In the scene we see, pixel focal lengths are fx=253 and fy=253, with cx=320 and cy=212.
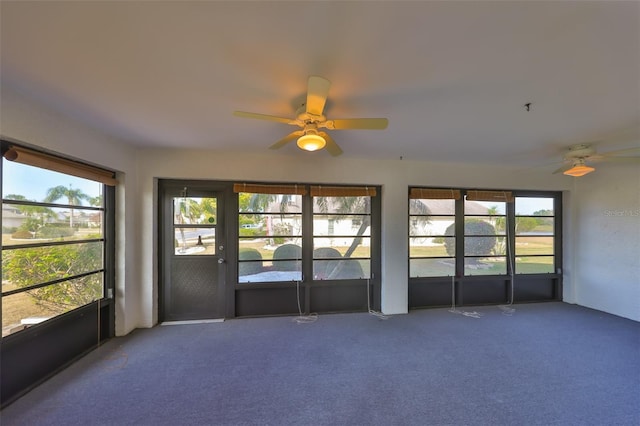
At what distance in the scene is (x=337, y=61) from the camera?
1.53 meters

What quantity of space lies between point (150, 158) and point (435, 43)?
3.55 m

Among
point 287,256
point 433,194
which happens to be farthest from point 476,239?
point 287,256

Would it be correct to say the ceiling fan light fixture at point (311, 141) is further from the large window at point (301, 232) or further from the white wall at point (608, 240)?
the white wall at point (608, 240)

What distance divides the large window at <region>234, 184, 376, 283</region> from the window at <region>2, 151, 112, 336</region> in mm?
1648

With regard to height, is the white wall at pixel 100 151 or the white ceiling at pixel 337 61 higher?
the white ceiling at pixel 337 61

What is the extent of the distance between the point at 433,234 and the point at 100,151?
4.69 metres

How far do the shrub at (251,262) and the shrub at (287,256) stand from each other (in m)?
0.24

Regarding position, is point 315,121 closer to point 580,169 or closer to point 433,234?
point 433,234

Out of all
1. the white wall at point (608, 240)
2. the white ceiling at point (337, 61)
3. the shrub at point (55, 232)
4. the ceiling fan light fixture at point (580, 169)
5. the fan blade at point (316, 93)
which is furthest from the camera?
the white wall at point (608, 240)

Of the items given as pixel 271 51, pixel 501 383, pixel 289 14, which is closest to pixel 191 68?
pixel 271 51

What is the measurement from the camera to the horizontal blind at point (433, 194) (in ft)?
13.7

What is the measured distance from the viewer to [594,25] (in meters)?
1.28

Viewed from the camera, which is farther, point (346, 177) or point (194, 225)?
point (346, 177)

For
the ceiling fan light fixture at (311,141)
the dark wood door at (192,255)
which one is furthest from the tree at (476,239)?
the dark wood door at (192,255)
